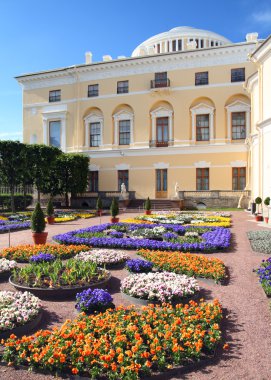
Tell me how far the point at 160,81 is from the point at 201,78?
13.0 feet

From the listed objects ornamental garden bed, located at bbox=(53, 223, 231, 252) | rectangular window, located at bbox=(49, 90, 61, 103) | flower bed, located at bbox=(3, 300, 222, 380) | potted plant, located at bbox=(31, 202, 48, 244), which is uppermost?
rectangular window, located at bbox=(49, 90, 61, 103)

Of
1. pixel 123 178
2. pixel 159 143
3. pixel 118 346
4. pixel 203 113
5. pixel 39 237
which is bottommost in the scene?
pixel 118 346

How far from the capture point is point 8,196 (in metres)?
31.5

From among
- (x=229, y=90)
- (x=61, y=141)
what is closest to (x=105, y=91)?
(x=61, y=141)

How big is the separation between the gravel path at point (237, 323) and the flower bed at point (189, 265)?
31 cm

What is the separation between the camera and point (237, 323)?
6016 millimetres

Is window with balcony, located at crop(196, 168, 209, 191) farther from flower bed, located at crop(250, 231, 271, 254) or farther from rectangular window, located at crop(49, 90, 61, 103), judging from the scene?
flower bed, located at crop(250, 231, 271, 254)

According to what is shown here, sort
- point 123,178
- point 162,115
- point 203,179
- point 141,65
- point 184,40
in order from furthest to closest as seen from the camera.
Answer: point 184,40 < point 123,178 < point 141,65 < point 162,115 < point 203,179

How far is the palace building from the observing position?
3139 cm

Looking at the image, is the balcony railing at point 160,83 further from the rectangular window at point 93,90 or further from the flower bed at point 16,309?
the flower bed at point 16,309

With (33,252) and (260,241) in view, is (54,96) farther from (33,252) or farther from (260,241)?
(260,241)

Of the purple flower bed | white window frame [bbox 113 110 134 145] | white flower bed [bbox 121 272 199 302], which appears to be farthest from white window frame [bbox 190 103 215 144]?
white flower bed [bbox 121 272 199 302]

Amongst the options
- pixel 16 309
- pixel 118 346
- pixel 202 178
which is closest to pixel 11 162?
pixel 202 178

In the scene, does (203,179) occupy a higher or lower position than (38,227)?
higher
